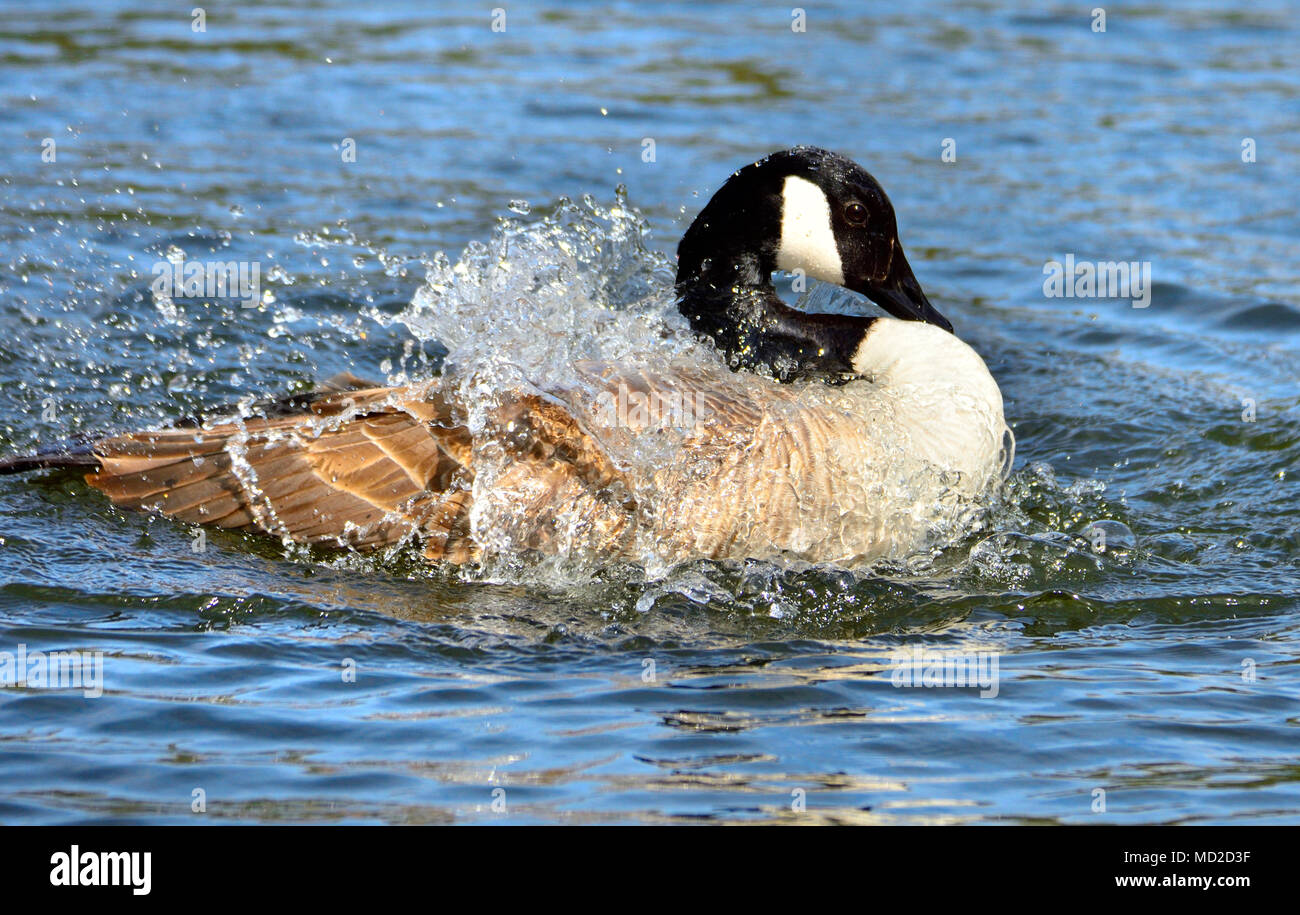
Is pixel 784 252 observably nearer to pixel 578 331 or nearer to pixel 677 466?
pixel 578 331

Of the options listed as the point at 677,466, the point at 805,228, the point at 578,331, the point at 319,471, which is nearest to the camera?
the point at 677,466

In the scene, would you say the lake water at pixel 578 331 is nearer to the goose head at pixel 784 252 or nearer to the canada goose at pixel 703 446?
the canada goose at pixel 703 446

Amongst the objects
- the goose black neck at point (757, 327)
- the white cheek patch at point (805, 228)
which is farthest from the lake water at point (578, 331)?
the white cheek patch at point (805, 228)

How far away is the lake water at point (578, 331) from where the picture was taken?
484cm

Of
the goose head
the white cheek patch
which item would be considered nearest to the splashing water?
the goose head

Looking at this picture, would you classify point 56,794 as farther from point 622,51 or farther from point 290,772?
point 622,51

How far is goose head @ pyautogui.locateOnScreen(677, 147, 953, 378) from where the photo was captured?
262 inches

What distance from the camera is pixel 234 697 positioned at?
17.1ft

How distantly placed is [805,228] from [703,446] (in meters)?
1.18

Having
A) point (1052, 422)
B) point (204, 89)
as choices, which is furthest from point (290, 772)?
point (204, 89)

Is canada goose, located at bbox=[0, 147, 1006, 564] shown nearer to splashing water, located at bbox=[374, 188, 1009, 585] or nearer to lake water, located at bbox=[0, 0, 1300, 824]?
splashing water, located at bbox=[374, 188, 1009, 585]

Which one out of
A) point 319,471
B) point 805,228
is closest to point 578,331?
point 805,228

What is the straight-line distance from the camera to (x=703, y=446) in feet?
20.1

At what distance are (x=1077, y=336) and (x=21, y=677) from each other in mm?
6971
